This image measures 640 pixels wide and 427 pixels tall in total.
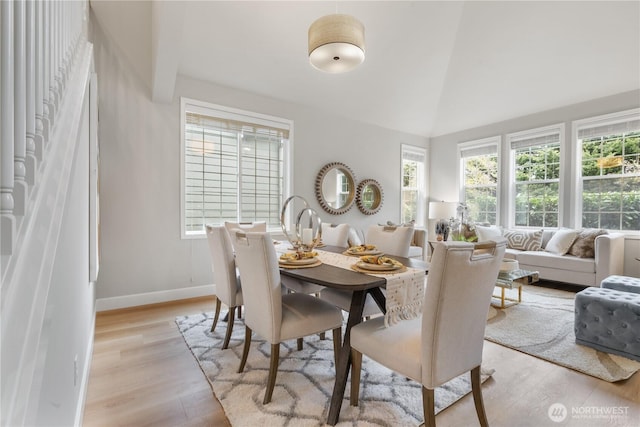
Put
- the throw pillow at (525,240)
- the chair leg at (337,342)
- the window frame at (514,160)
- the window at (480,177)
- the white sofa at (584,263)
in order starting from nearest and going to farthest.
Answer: the chair leg at (337,342) → the white sofa at (584,263) → the throw pillow at (525,240) → the window frame at (514,160) → the window at (480,177)

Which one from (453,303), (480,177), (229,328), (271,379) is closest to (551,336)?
(453,303)

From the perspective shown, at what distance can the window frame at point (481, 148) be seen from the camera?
5.56 meters

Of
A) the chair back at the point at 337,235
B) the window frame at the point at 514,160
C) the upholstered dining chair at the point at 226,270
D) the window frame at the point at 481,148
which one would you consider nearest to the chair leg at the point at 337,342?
the upholstered dining chair at the point at 226,270

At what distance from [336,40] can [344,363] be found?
2.17m

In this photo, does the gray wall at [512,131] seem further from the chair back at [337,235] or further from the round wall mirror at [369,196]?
the chair back at [337,235]

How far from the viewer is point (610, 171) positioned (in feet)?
14.5

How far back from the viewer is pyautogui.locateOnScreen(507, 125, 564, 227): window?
494 centimetres

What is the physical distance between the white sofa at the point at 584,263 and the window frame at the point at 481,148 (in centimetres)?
132

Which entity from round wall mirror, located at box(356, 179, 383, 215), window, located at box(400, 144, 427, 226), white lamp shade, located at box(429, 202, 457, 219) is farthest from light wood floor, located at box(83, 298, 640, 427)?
window, located at box(400, 144, 427, 226)

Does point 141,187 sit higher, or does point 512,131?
point 512,131

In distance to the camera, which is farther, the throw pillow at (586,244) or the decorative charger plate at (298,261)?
the throw pillow at (586,244)

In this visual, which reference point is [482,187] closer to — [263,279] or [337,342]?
[337,342]

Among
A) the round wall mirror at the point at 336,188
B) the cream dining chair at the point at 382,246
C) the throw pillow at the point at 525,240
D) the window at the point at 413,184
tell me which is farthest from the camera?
the window at the point at 413,184

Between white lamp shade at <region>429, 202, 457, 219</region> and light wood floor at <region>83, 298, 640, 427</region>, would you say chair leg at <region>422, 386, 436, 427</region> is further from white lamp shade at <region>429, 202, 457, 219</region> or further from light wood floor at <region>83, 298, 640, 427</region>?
white lamp shade at <region>429, 202, 457, 219</region>
